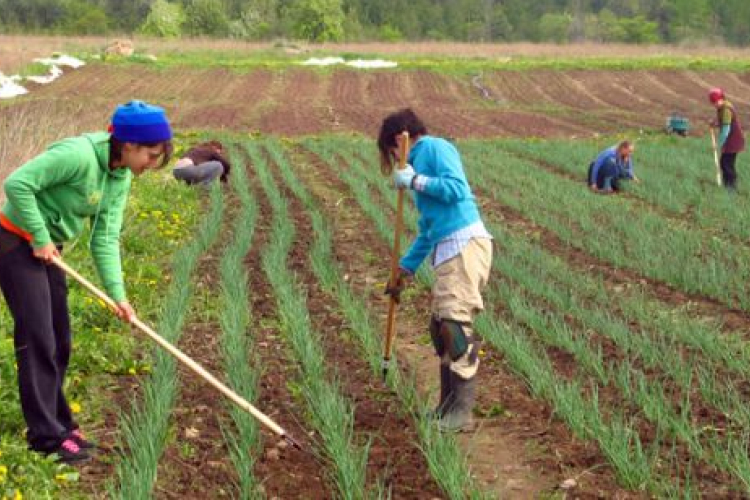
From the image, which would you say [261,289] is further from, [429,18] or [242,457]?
[429,18]

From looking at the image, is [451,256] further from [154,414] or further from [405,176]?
[154,414]

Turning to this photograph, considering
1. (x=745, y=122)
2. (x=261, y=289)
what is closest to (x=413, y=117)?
(x=261, y=289)

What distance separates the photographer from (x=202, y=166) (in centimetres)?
1218

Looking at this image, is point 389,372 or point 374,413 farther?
point 389,372

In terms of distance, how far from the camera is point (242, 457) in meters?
3.87

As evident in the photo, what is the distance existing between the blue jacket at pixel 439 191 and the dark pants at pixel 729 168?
27.9 ft

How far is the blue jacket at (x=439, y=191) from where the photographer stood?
456cm

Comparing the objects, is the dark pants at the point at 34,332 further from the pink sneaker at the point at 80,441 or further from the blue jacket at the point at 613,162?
the blue jacket at the point at 613,162

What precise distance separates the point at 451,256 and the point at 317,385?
3.12ft

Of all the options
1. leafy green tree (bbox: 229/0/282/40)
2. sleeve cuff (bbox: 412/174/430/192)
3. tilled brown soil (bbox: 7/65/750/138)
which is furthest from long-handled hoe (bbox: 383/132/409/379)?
leafy green tree (bbox: 229/0/282/40)

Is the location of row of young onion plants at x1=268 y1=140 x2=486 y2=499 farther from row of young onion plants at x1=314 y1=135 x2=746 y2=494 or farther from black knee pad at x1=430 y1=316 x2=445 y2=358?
row of young onion plants at x1=314 y1=135 x2=746 y2=494

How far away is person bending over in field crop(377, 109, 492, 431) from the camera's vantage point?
468 cm

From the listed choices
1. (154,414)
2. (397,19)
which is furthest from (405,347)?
(397,19)

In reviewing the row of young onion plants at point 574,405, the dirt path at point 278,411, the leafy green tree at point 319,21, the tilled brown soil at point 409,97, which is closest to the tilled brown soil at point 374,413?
the dirt path at point 278,411
